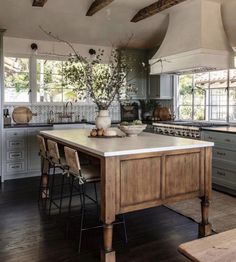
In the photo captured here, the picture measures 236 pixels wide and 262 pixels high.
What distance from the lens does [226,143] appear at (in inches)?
174

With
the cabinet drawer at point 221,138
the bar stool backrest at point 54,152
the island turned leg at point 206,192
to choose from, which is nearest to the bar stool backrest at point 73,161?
the bar stool backrest at point 54,152

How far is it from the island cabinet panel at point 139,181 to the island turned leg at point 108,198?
0.08m

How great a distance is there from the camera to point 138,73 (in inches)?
268

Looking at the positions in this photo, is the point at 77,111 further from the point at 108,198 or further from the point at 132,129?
the point at 108,198

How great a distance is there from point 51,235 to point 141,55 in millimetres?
4732

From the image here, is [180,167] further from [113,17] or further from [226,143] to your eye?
[113,17]

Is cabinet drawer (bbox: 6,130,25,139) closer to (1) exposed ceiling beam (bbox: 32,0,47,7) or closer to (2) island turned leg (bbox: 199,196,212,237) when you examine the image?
(1) exposed ceiling beam (bbox: 32,0,47,7)

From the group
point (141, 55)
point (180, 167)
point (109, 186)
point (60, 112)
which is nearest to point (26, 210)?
point (109, 186)

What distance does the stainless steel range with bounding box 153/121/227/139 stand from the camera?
16.3 ft

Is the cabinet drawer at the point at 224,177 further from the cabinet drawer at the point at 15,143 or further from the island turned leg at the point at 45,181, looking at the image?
the cabinet drawer at the point at 15,143

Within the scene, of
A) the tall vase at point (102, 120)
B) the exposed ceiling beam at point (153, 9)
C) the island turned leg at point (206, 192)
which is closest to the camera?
the island turned leg at point (206, 192)

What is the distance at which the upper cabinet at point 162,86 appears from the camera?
6.36 metres

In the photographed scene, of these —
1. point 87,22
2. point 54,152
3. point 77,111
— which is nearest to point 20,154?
point 77,111

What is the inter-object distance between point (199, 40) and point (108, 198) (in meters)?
3.16
